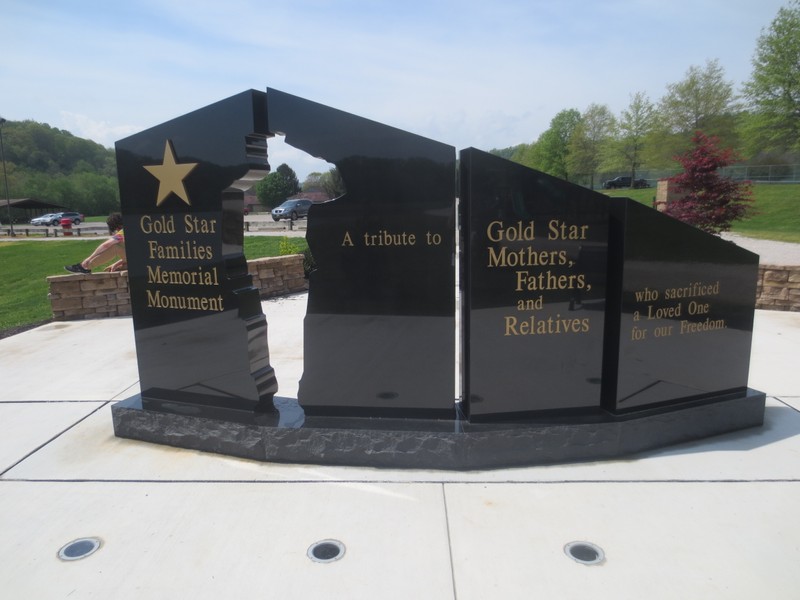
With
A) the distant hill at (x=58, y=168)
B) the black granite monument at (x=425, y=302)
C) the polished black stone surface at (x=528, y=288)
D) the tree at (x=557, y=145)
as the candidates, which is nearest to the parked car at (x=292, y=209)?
the black granite monument at (x=425, y=302)

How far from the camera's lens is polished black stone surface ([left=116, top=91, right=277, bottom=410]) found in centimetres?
377

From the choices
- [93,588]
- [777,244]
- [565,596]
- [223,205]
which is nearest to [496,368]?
[565,596]

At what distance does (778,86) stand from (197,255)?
47.9 metres

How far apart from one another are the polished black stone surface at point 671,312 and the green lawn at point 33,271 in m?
8.83

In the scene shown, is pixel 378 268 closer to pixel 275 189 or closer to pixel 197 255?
pixel 197 255

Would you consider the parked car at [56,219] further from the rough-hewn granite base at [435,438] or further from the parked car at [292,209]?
the rough-hewn granite base at [435,438]

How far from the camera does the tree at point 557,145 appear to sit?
71.8 metres

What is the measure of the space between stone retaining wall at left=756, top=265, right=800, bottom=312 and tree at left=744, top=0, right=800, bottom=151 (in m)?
36.7

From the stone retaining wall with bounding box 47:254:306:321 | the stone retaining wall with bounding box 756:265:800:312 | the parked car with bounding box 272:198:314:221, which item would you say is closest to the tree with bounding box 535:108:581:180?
the parked car with bounding box 272:198:314:221

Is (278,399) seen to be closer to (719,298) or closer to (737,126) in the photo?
(719,298)

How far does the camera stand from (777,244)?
20875 millimetres

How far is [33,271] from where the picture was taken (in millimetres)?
15461

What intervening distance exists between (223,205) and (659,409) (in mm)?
3478

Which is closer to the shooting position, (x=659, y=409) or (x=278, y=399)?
(x=659, y=409)
